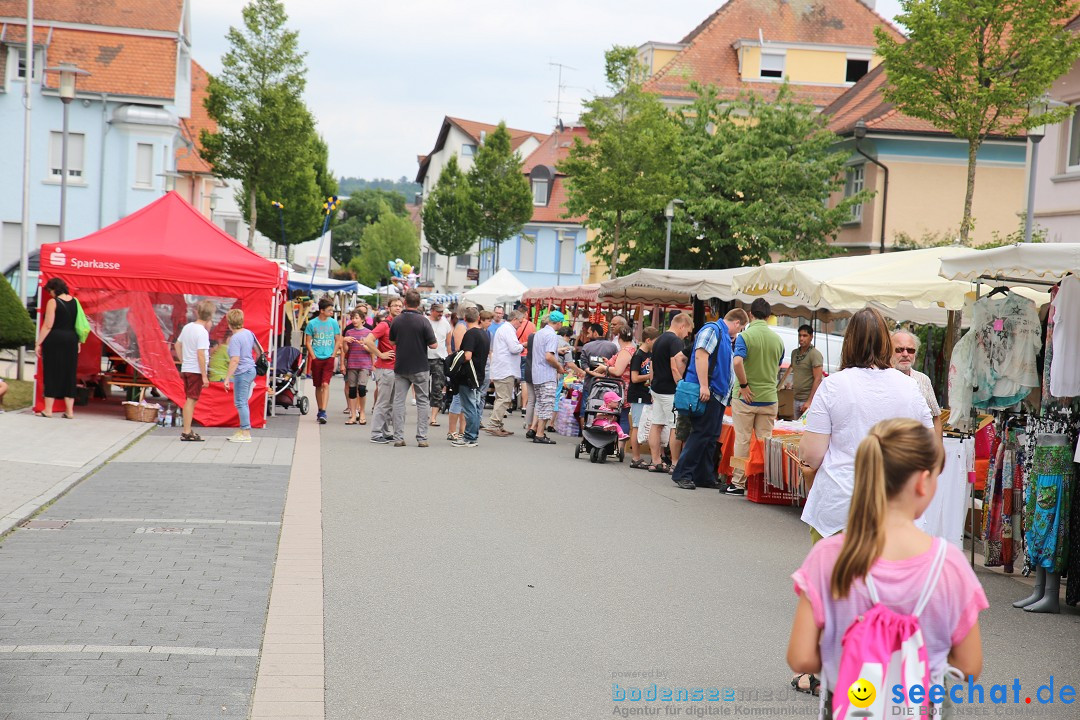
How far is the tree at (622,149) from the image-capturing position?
3059 centimetres

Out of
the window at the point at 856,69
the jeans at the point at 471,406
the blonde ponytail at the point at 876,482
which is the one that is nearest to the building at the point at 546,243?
the window at the point at 856,69

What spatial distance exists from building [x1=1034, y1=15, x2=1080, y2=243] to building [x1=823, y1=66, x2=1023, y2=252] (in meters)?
11.5

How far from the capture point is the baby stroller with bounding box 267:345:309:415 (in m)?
20.0

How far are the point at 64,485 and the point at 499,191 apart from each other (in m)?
49.8

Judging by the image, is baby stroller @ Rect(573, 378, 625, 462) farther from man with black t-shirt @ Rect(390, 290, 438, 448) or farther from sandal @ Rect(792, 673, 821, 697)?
sandal @ Rect(792, 673, 821, 697)

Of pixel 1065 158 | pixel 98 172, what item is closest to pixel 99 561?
pixel 1065 158

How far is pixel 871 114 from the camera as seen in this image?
1550 inches

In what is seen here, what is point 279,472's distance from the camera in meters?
13.0

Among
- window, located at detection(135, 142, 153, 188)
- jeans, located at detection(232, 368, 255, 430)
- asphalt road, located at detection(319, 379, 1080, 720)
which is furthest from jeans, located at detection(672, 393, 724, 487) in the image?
window, located at detection(135, 142, 153, 188)

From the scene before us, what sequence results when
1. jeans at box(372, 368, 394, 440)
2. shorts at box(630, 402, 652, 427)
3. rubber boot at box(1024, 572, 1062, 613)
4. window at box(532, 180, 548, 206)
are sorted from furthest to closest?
window at box(532, 180, 548, 206) → jeans at box(372, 368, 394, 440) → shorts at box(630, 402, 652, 427) → rubber boot at box(1024, 572, 1062, 613)

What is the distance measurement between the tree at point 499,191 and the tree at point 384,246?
43.6 meters

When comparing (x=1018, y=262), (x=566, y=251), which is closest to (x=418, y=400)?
(x=1018, y=262)

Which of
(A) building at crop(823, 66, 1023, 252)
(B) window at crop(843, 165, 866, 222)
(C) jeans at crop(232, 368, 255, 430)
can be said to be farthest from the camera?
(B) window at crop(843, 165, 866, 222)

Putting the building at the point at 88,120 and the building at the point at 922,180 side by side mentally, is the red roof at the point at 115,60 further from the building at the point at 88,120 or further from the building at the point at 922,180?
the building at the point at 922,180
